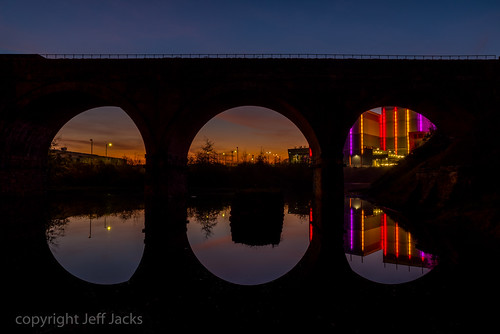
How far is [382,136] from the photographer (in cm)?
5953

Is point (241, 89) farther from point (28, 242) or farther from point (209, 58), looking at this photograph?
point (28, 242)

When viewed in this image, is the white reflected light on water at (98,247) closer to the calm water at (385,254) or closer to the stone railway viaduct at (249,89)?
the calm water at (385,254)

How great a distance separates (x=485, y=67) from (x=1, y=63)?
32.6 m

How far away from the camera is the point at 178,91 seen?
1842 centimetres

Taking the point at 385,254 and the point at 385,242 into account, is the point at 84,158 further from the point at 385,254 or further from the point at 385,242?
the point at 385,254

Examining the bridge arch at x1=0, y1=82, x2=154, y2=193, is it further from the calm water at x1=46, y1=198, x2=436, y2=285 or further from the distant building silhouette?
the distant building silhouette

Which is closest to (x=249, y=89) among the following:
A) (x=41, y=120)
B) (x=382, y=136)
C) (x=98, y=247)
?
(x=98, y=247)

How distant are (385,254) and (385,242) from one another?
1.34 meters

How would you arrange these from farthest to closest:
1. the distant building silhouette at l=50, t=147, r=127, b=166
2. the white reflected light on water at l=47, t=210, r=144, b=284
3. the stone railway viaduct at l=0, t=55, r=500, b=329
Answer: the distant building silhouette at l=50, t=147, r=127, b=166
the stone railway viaduct at l=0, t=55, r=500, b=329
the white reflected light on water at l=47, t=210, r=144, b=284

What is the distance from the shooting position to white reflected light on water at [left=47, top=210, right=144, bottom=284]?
548 cm

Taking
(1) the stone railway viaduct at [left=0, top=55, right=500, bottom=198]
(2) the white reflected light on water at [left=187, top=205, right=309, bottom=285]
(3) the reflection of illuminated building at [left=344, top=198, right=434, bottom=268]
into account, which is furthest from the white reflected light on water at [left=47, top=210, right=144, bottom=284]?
(1) the stone railway viaduct at [left=0, top=55, right=500, bottom=198]

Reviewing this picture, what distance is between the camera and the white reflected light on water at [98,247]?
216 inches

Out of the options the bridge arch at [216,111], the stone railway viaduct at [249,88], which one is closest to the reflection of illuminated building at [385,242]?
the stone railway viaduct at [249,88]

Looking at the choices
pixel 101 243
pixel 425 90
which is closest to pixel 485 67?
pixel 425 90
